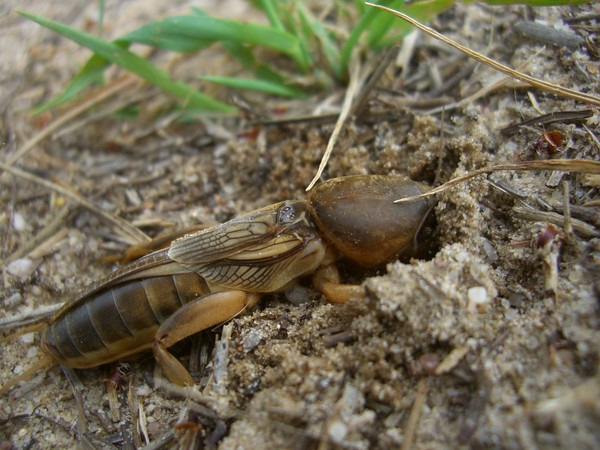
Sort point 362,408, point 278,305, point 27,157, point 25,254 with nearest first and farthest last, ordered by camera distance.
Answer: point 362,408 → point 278,305 → point 25,254 → point 27,157

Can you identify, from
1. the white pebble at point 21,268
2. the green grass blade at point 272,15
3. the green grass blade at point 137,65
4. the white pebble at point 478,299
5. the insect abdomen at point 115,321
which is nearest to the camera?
the white pebble at point 478,299

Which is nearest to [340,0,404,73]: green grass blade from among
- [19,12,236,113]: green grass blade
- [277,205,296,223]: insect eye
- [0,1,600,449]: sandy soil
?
[0,1,600,449]: sandy soil

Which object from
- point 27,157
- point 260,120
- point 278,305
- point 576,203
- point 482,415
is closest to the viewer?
point 482,415

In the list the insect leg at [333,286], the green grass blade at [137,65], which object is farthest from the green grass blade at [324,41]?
the insect leg at [333,286]

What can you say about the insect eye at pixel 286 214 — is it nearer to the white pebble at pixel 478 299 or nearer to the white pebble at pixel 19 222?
the white pebble at pixel 478 299

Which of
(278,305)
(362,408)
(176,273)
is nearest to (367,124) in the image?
(278,305)

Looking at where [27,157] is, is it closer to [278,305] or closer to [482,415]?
[278,305]

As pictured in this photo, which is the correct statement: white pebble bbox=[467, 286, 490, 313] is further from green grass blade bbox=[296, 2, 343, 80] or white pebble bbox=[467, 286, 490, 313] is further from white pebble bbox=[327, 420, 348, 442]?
green grass blade bbox=[296, 2, 343, 80]
